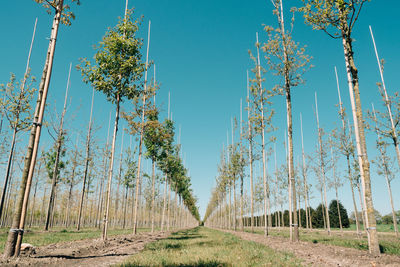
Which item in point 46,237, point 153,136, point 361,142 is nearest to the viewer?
point 361,142

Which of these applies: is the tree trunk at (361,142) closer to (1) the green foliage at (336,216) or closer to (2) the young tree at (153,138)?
(2) the young tree at (153,138)

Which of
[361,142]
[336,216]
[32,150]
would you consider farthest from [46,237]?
[336,216]

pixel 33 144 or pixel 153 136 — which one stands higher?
pixel 153 136

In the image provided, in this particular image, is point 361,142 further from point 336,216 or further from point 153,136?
point 336,216

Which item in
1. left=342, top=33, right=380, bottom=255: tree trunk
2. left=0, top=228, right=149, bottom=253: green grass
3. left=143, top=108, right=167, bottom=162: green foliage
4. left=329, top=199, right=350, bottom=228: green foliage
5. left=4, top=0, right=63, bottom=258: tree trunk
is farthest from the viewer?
left=329, top=199, right=350, bottom=228: green foliage

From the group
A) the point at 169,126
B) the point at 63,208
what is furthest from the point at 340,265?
the point at 63,208

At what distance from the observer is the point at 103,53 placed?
522 inches

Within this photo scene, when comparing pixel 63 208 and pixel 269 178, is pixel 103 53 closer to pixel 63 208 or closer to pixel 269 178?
pixel 269 178

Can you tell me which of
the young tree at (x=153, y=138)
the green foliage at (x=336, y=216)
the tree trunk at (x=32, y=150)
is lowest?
the green foliage at (x=336, y=216)

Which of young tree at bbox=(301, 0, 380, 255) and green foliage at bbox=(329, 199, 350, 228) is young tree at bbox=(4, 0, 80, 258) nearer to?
young tree at bbox=(301, 0, 380, 255)

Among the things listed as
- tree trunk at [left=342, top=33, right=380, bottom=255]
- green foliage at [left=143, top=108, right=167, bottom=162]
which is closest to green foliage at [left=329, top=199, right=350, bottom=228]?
green foliage at [left=143, top=108, right=167, bottom=162]

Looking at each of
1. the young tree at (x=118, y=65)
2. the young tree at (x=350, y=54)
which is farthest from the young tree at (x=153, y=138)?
the young tree at (x=350, y=54)

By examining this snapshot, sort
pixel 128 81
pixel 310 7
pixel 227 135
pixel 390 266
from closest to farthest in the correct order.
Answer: pixel 390 266 < pixel 310 7 < pixel 128 81 < pixel 227 135

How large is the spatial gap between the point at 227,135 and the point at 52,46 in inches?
1303
